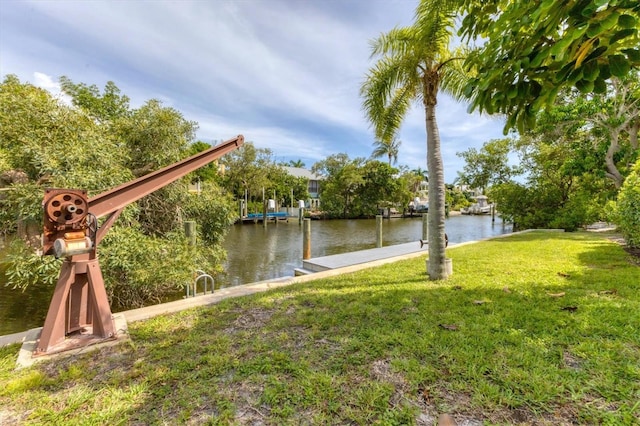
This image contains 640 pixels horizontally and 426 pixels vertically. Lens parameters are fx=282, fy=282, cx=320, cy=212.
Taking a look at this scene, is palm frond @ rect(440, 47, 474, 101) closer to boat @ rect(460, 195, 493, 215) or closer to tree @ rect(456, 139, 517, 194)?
tree @ rect(456, 139, 517, 194)

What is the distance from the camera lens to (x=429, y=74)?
4906 millimetres

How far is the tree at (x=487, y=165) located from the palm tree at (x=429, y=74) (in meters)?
26.1

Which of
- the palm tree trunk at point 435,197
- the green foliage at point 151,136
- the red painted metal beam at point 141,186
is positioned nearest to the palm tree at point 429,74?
the palm tree trunk at point 435,197

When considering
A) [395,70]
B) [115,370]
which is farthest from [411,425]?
[395,70]

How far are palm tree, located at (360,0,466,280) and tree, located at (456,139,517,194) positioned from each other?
Result: 26.1 m

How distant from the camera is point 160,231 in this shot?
783cm

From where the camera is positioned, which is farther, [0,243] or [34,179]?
[0,243]

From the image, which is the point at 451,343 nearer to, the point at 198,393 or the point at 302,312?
the point at 302,312

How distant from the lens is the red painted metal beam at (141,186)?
3.02 meters

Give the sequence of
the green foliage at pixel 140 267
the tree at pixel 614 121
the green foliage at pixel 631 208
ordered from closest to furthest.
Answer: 1. the green foliage at pixel 140 267
2. the green foliage at pixel 631 208
3. the tree at pixel 614 121

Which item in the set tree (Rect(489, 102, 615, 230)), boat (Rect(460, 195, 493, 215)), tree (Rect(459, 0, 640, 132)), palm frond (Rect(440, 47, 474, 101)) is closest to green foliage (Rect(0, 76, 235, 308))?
tree (Rect(459, 0, 640, 132))

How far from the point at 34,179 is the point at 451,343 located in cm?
805

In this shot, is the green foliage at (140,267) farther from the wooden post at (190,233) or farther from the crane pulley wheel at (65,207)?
the crane pulley wheel at (65,207)

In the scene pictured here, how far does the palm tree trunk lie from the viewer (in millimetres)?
4832
